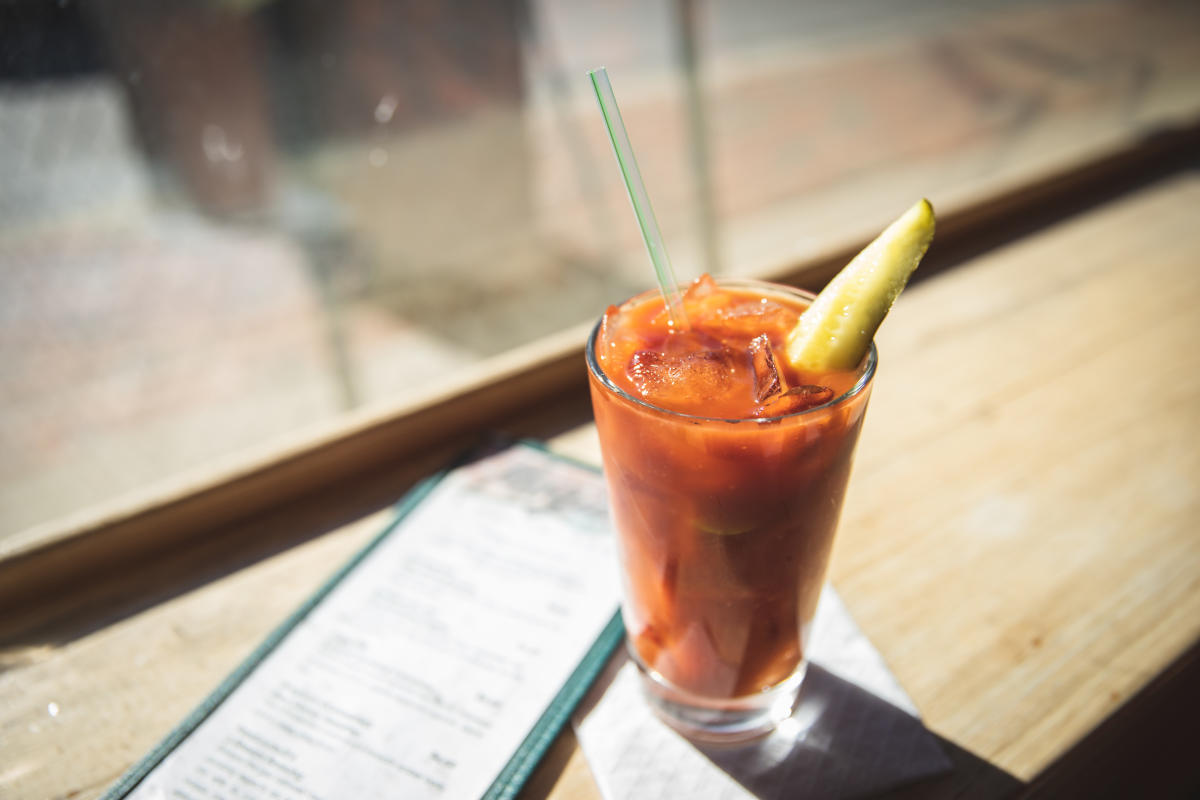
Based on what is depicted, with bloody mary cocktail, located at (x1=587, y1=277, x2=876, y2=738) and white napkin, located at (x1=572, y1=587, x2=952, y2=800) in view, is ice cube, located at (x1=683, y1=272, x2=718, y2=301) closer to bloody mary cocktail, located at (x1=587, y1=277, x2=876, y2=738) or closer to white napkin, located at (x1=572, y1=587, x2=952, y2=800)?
bloody mary cocktail, located at (x1=587, y1=277, x2=876, y2=738)

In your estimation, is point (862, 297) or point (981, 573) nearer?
point (862, 297)

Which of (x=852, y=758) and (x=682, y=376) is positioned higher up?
(x=682, y=376)

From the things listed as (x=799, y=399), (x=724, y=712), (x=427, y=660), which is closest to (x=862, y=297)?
(x=799, y=399)

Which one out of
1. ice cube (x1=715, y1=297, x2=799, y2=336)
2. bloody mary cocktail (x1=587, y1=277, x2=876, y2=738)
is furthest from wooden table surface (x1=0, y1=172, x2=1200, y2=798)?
ice cube (x1=715, y1=297, x2=799, y2=336)

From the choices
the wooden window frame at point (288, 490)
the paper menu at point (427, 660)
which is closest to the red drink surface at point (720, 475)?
the paper menu at point (427, 660)

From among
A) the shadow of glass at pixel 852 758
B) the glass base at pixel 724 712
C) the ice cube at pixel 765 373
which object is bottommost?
the shadow of glass at pixel 852 758

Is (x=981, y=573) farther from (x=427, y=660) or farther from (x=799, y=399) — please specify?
(x=427, y=660)

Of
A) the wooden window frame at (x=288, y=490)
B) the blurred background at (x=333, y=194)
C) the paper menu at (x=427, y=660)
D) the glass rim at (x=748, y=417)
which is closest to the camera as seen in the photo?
the glass rim at (x=748, y=417)

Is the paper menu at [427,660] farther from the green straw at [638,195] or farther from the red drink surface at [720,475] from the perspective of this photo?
the green straw at [638,195]
